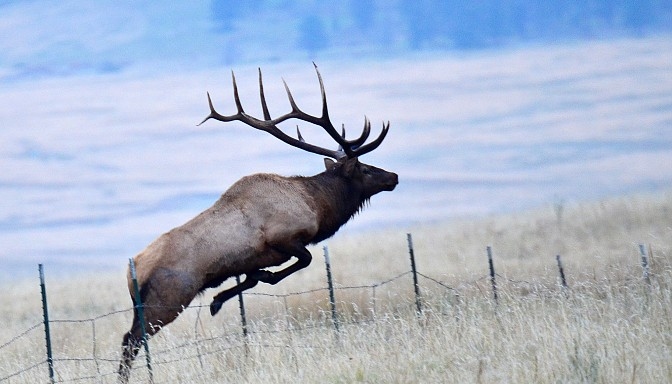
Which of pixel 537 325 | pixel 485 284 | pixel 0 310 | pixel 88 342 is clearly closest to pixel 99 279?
pixel 0 310

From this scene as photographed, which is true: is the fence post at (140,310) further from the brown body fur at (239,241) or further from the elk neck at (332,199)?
the elk neck at (332,199)

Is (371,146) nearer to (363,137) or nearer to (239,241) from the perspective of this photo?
(363,137)

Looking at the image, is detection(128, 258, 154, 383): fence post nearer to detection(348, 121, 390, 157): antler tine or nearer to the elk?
the elk

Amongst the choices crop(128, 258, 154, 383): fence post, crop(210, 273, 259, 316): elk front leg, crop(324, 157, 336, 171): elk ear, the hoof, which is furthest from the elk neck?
crop(128, 258, 154, 383): fence post

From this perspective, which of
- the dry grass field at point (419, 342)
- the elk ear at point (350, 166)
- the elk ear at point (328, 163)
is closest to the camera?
the dry grass field at point (419, 342)

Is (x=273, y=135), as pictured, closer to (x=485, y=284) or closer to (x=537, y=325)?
(x=537, y=325)

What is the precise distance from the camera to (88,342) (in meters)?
13.5

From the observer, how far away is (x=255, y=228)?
9.35m

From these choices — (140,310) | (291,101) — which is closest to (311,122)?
(291,101)

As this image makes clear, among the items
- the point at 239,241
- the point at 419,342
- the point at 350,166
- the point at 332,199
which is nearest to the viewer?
the point at 419,342

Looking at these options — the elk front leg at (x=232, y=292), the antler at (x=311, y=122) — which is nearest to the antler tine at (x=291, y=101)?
the antler at (x=311, y=122)

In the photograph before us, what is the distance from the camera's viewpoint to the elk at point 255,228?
28.9ft

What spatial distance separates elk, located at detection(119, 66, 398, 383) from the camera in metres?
8.81

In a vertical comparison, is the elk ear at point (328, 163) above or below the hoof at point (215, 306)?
above
